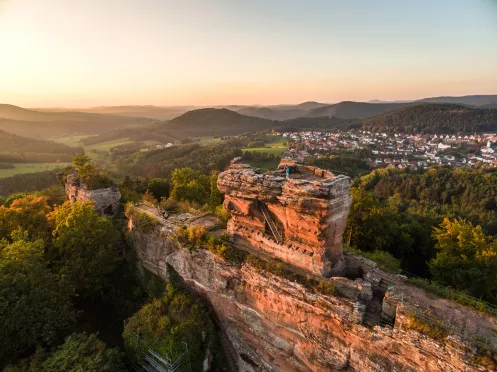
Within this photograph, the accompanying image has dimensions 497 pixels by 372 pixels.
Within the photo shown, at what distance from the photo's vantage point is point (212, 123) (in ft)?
520

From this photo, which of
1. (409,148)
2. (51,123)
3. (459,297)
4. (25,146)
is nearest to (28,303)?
(459,297)

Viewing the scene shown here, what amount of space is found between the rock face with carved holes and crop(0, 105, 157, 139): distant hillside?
6191 inches

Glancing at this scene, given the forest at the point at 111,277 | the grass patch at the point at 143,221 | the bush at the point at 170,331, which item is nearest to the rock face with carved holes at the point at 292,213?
the forest at the point at 111,277

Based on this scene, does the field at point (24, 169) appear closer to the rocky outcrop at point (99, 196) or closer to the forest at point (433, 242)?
the rocky outcrop at point (99, 196)

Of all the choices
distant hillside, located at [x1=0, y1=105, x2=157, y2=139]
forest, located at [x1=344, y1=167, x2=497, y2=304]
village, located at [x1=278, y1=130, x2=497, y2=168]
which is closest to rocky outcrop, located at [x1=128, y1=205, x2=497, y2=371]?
forest, located at [x1=344, y1=167, x2=497, y2=304]

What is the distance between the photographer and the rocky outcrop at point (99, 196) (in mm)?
25630

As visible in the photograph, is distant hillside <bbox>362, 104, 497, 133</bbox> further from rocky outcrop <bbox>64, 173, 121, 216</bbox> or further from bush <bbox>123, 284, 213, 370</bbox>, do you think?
bush <bbox>123, 284, 213, 370</bbox>

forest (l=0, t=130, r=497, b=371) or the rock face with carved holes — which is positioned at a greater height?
the rock face with carved holes

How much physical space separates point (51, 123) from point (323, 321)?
188066 millimetres

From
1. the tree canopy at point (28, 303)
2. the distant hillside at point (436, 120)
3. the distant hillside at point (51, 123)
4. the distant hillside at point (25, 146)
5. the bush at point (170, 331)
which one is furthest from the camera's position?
the distant hillside at point (436, 120)

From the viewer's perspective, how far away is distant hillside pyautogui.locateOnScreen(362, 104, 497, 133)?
5586 inches

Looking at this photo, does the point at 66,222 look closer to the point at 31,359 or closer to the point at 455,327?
the point at 31,359

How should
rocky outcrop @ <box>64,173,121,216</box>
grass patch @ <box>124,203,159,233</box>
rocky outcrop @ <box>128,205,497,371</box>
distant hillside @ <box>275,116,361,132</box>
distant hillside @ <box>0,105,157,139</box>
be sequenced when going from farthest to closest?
distant hillside @ <box>275,116,361,132</box> < distant hillside @ <box>0,105,157,139</box> < rocky outcrop @ <box>64,173,121,216</box> < grass patch @ <box>124,203,159,233</box> < rocky outcrop @ <box>128,205,497,371</box>

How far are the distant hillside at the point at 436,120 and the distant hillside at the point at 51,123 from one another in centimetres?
15864
